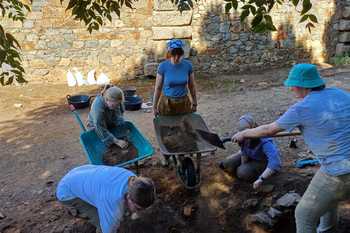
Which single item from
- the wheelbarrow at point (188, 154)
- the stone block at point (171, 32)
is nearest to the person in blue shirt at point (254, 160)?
the wheelbarrow at point (188, 154)

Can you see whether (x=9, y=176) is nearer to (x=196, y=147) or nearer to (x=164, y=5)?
(x=196, y=147)

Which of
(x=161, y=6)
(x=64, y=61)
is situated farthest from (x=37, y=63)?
(x=161, y=6)

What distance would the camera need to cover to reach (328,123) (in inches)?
123

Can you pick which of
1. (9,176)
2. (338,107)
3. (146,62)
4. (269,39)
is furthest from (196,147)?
(269,39)

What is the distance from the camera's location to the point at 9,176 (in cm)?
565

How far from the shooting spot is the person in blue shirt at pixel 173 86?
538 cm

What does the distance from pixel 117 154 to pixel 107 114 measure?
17.4 inches

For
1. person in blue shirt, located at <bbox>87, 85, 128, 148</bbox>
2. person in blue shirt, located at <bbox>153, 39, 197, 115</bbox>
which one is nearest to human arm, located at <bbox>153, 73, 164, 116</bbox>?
person in blue shirt, located at <bbox>153, 39, 197, 115</bbox>

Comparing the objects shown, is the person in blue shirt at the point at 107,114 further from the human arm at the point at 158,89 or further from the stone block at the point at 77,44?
the stone block at the point at 77,44

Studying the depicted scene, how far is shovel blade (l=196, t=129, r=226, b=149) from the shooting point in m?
4.55

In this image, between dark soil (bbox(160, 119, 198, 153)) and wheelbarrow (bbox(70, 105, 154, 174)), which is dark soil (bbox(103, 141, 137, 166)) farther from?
dark soil (bbox(160, 119, 198, 153))

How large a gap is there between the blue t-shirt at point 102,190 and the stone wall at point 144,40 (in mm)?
6575

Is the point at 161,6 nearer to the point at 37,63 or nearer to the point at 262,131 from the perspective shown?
the point at 37,63

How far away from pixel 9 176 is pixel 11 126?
88.4 inches
